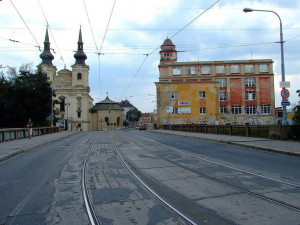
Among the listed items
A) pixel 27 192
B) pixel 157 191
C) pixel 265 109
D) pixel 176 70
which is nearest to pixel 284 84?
pixel 157 191

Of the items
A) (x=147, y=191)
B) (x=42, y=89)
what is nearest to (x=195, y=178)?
(x=147, y=191)

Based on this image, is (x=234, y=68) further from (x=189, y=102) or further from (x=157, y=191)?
(x=157, y=191)

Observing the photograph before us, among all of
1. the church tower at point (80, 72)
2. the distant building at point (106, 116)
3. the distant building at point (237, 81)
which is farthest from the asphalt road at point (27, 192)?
the distant building at point (106, 116)

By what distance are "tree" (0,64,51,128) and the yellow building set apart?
23.0 meters

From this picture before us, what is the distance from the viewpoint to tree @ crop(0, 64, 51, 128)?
4425cm

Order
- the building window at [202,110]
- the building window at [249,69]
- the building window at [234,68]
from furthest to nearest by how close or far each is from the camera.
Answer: the building window at [234,68] < the building window at [249,69] < the building window at [202,110]

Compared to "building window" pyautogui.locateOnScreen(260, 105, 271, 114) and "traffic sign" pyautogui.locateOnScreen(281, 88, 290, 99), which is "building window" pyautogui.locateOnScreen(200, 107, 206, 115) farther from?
"traffic sign" pyautogui.locateOnScreen(281, 88, 290, 99)

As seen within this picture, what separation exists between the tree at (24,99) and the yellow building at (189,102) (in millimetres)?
23035

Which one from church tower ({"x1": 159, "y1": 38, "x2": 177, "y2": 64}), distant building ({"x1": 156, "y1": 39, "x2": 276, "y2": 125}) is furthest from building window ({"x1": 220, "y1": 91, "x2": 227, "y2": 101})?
church tower ({"x1": 159, "y1": 38, "x2": 177, "y2": 64})

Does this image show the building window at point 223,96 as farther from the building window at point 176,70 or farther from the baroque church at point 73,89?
the baroque church at point 73,89

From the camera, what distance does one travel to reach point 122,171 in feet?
29.3

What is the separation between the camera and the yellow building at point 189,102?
186ft

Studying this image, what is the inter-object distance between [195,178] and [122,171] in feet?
8.12

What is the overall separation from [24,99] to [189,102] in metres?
31.1
